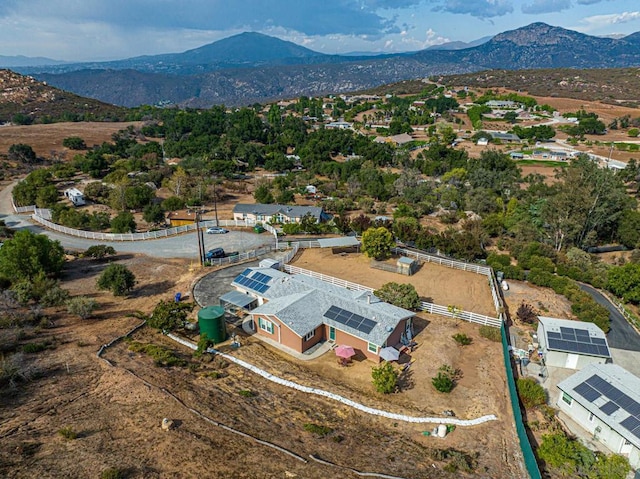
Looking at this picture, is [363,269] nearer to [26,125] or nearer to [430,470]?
[430,470]

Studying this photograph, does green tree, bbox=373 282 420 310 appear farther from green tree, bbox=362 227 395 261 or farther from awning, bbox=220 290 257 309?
green tree, bbox=362 227 395 261

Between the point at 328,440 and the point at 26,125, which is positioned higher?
the point at 26,125

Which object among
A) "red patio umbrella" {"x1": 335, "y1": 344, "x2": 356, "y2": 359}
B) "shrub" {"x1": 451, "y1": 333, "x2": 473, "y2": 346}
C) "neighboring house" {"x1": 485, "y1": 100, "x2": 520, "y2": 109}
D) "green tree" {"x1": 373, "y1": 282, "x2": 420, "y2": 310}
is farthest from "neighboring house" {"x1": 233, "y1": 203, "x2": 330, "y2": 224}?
"neighboring house" {"x1": 485, "y1": 100, "x2": 520, "y2": 109}

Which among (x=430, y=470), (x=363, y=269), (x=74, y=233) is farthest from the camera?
(x=74, y=233)

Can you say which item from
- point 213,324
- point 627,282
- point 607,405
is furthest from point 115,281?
point 627,282

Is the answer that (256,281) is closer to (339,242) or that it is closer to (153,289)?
(153,289)

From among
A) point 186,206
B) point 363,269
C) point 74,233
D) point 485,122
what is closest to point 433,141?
point 485,122
